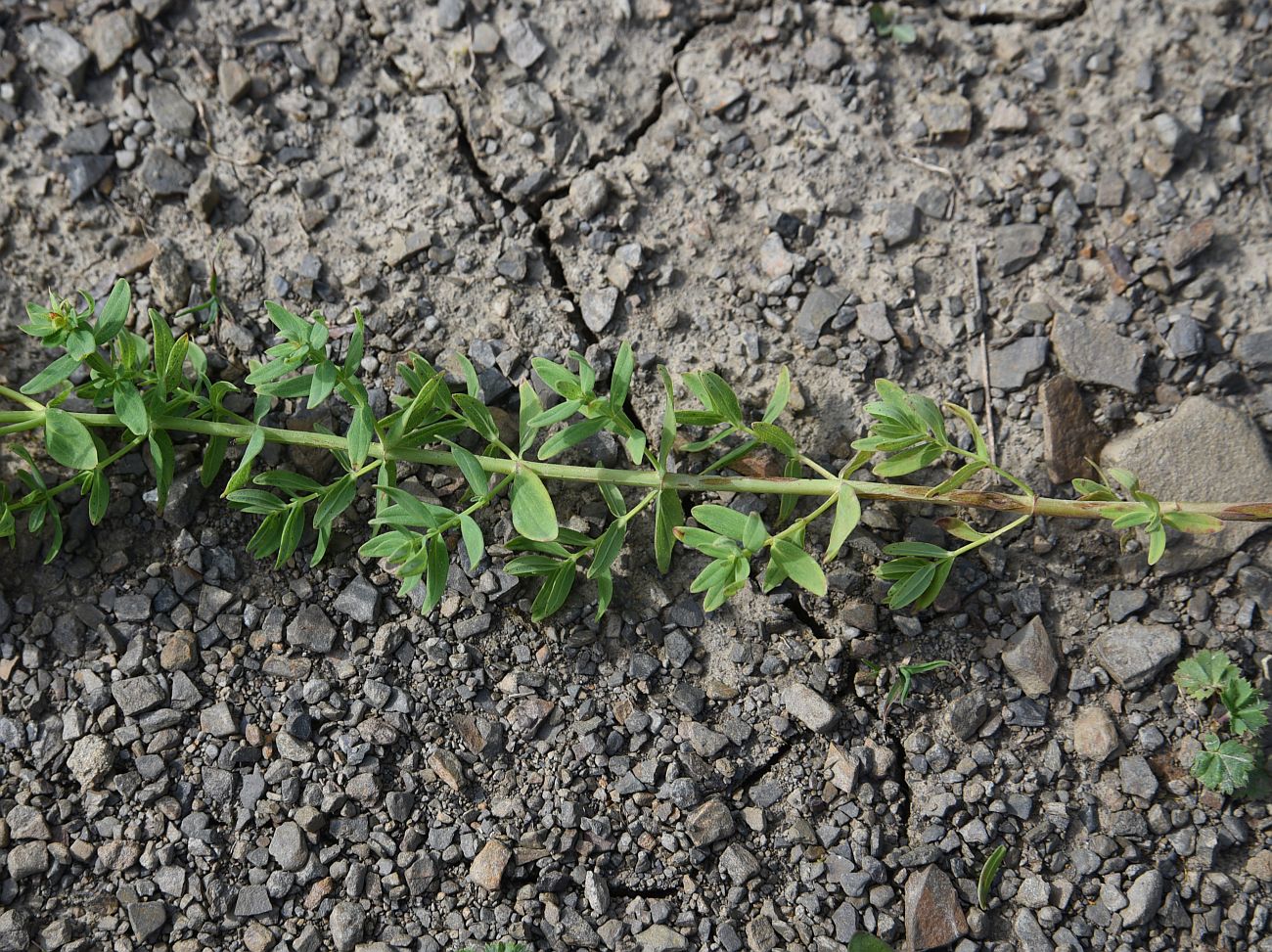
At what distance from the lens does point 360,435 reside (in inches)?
100

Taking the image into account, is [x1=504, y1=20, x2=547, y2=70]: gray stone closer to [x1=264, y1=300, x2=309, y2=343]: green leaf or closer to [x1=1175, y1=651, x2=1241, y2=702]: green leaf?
[x1=264, y1=300, x2=309, y2=343]: green leaf

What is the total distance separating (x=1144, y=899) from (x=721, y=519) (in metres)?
1.57

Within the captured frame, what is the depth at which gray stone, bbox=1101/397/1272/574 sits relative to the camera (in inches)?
118

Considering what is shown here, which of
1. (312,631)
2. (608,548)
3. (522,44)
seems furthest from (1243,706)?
(522,44)

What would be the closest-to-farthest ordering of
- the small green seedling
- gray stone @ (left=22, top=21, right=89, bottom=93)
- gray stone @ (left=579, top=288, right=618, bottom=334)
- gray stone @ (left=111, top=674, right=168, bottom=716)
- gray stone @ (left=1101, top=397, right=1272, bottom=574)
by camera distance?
gray stone @ (left=111, top=674, right=168, bottom=716)
gray stone @ (left=1101, top=397, right=1272, bottom=574)
gray stone @ (left=579, top=288, right=618, bottom=334)
gray stone @ (left=22, top=21, right=89, bottom=93)
the small green seedling

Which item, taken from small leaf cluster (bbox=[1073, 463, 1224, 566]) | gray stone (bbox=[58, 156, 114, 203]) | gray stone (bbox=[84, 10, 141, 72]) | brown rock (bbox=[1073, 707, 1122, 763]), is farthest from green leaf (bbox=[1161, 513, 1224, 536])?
gray stone (bbox=[84, 10, 141, 72])

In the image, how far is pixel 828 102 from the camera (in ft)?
10.8

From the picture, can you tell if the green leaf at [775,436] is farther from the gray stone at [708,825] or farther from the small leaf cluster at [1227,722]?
the small leaf cluster at [1227,722]

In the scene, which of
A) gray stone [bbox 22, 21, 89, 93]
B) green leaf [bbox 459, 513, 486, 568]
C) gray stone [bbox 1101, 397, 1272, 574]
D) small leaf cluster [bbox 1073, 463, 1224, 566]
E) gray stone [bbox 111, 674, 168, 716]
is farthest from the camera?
gray stone [bbox 22, 21, 89, 93]

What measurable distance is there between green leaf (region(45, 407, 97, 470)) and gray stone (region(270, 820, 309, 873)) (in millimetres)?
1129

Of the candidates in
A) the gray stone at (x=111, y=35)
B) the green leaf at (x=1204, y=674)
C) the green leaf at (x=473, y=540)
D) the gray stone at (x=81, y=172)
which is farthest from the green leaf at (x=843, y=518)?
the gray stone at (x=111, y=35)

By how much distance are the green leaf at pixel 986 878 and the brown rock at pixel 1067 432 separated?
1134 millimetres

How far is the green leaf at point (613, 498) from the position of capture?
277 centimetres

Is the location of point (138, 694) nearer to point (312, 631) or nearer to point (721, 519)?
point (312, 631)
